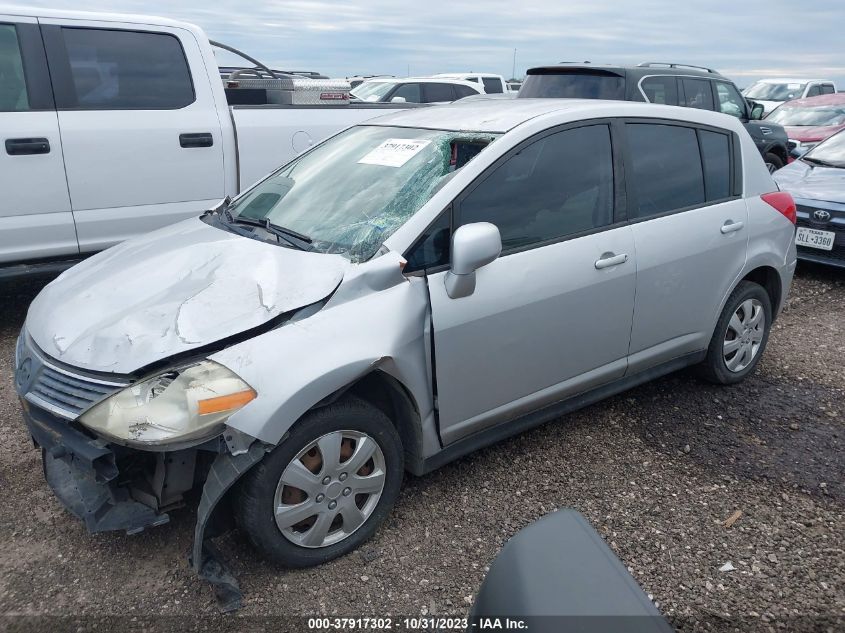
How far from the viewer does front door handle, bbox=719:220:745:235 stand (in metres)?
3.64

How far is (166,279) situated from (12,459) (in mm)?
1413

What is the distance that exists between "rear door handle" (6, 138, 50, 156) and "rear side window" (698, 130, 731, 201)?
4.19m

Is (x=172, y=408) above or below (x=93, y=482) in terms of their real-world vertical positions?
above

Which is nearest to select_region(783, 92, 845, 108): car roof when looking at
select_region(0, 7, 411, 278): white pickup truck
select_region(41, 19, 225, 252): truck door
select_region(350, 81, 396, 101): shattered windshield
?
select_region(350, 81, 396, 101): shattered windshield

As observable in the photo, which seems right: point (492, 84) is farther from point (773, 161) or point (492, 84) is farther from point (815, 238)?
point (815, 238)

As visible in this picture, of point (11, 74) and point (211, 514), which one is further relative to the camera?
point (11, 74)

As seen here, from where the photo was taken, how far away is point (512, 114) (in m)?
3.14

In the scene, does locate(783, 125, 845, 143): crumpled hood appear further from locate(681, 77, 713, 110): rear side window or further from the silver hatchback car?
the silver hatchback car

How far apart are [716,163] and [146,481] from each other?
331 cm

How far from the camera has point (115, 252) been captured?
3.21 meters

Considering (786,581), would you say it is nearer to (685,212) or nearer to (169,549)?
(685,212)

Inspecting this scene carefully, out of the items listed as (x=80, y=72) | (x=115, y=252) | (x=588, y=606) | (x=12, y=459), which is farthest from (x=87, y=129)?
(x=588, y=606)

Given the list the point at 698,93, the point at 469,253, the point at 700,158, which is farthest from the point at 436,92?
the point at 469,253

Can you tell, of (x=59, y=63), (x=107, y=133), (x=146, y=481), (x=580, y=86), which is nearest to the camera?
(x=146, y=481)
